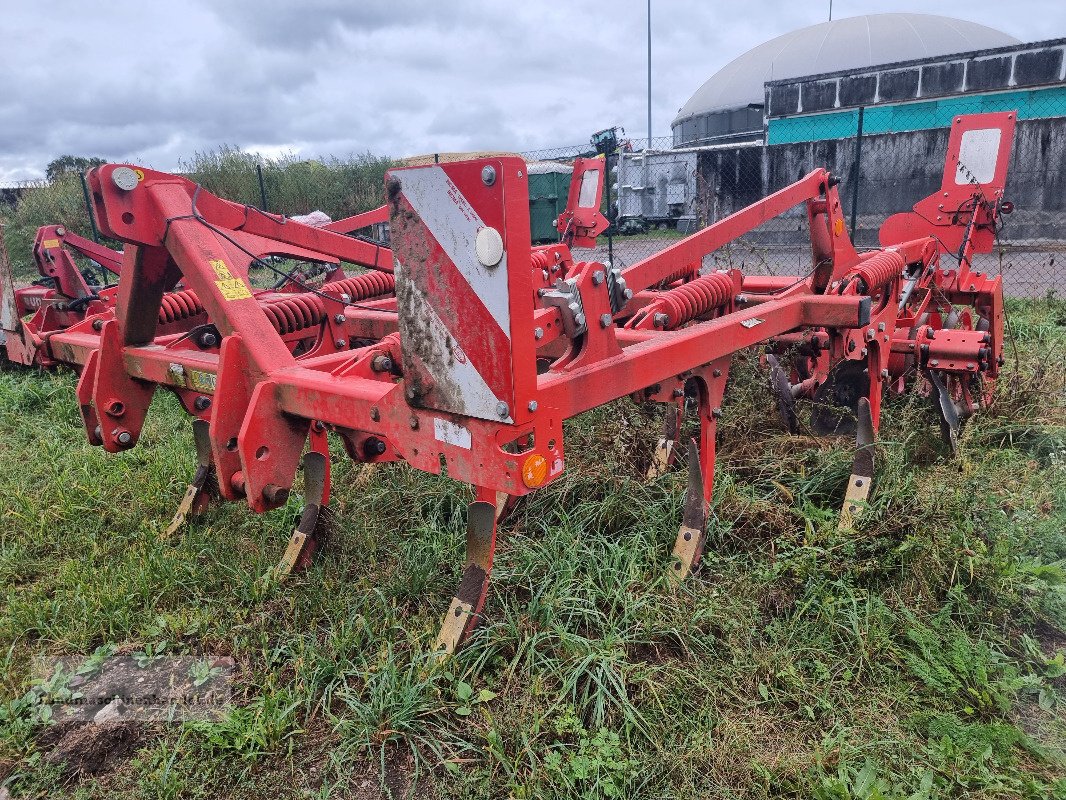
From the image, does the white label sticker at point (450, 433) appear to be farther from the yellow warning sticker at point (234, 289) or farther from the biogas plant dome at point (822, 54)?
the biogas plant dome at point (822, 54)

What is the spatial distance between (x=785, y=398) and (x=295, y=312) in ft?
7.79

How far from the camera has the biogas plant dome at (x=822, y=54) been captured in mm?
30031

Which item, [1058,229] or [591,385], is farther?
[1058,229]

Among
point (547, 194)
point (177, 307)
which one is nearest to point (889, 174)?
point (547, 194)

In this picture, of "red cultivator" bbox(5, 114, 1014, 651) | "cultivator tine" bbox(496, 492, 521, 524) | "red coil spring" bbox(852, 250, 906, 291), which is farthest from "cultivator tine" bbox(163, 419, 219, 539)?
"red coil spring" bbox(852, 250, 906, 291)

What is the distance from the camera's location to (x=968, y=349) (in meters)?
3.58

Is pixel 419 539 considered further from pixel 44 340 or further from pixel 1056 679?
pixel 1056 679

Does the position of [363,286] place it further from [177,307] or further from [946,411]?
[946,411]

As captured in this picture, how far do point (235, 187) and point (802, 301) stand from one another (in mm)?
16248

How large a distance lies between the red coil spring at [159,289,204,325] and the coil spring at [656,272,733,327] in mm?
2134

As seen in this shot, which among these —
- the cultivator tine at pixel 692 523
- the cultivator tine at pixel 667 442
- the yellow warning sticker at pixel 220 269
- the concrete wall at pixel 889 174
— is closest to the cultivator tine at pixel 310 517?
the yellow warning sticker at pixel 220 269

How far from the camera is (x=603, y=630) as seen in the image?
247 cm

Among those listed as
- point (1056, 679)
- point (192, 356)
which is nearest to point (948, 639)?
point (1056, 679)

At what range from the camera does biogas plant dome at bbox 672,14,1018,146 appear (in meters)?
30.0
